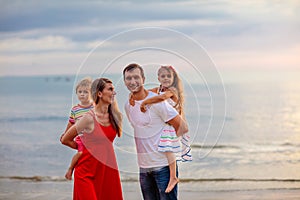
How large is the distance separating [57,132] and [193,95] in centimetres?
1394

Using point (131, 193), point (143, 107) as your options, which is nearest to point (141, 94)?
point (143, 107)

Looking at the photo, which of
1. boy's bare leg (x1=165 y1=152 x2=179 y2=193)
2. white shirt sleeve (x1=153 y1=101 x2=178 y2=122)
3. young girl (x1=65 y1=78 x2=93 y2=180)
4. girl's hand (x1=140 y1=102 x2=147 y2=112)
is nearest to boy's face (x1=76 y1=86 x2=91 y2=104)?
young girl (x1=65 y1=78 x2=93 y2=180)

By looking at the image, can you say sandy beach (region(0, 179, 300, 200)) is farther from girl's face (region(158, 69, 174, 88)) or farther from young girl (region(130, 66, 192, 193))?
girl's face (region(158, 69, 174, 88))

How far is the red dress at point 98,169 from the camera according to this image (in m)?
4.77

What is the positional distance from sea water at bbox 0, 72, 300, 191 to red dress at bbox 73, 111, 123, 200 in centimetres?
9

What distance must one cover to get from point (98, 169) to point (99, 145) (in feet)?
0.80

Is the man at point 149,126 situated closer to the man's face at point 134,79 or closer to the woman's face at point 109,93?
the man's face at point 134,79

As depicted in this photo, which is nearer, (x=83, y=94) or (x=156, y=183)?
(x=156, y=183)

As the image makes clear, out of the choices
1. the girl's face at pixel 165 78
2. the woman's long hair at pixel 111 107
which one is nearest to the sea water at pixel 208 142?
the woman's long hair at pixel 111 107

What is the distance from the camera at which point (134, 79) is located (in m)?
4.48

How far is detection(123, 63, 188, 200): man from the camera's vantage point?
446cm

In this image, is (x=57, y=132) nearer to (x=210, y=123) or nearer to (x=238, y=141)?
(x=238, y=141)

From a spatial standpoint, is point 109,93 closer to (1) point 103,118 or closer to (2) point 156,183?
(1) point 103,118

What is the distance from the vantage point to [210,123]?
15.9ft
